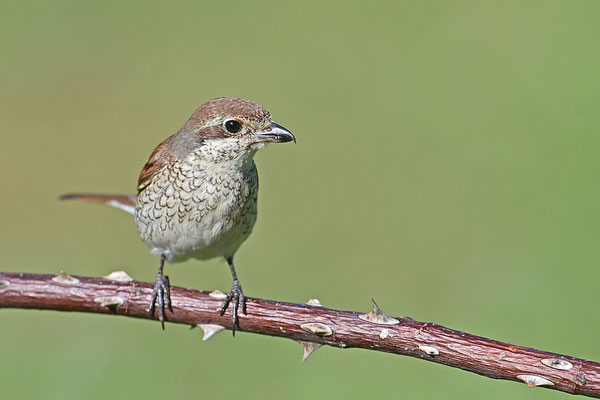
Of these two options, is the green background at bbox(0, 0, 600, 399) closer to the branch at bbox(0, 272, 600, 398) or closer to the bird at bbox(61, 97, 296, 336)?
the bird at bbox(61, 97, 296, 336)

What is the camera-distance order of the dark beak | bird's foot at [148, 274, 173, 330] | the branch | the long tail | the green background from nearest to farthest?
the branch < bird's foot at [148, 274, 173, 330] < the dark beak < the long tail < the green background

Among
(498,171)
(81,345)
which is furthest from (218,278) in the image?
(498,171)

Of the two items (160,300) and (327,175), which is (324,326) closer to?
(160,300)

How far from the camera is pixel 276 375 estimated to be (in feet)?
17.0

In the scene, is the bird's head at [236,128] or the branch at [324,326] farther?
the bird's head at [236,128]

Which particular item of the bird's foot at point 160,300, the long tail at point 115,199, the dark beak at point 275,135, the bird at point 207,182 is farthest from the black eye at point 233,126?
the long tail at point 115,199

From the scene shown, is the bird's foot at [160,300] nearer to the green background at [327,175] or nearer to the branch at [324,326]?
the branch at [324,326]

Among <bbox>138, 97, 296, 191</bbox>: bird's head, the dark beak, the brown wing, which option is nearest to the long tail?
the brown wing

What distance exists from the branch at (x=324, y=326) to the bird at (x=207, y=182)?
584mm

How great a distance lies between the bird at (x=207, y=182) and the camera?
359cm

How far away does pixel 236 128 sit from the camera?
359 cm

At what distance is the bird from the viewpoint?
11.8 ft

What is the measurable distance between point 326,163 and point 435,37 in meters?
2.64

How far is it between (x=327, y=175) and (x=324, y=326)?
577 cm
